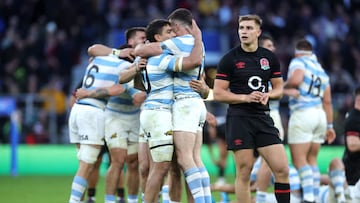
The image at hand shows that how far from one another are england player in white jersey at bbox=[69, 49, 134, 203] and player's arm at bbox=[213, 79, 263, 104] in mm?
1643

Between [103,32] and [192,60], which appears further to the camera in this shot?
[103,32]

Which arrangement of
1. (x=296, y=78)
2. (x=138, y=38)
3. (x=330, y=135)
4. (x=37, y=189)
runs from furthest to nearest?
(x=37, y=189), (x=330, y=135), (x=296, y=78), (x=138, y=38)

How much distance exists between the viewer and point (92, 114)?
12703mm

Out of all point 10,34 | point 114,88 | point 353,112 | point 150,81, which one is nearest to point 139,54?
point 150,81

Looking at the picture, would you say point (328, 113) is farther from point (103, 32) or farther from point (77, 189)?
point (103, 32)

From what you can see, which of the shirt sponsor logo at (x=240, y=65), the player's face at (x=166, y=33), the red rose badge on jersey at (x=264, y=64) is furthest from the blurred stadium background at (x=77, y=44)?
the player's face at (x=166, y=33)

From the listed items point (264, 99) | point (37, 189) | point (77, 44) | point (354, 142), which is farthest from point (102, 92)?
point (77, 44)

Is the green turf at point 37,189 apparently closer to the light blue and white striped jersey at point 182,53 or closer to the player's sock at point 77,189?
the player's sock at point 77,189

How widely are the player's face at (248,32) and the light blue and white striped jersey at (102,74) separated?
1.86 meters

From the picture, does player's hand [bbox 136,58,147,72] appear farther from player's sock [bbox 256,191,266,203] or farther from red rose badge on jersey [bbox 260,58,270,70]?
player's sock [bbox 256,191,266,203]

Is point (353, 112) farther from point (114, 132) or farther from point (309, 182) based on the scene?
point (114, 132)

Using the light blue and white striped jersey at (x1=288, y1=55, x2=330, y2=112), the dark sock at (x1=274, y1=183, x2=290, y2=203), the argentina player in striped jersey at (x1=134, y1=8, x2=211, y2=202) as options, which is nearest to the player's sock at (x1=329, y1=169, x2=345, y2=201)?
the light blue and white striped jersey at (x1=288, y1=55, x2=330, y2=112)

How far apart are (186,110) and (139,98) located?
72.5 inches

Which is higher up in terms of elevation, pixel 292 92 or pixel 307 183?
pixel 292 92
